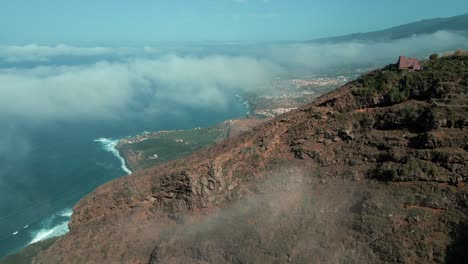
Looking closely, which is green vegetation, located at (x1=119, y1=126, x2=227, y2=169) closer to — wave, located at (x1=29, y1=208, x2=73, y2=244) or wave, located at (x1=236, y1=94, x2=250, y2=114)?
wave, located at (x1=29, y1=208, x2=73, y2=244)

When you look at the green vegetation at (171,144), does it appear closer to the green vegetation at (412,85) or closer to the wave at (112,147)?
the wave at (112,147)

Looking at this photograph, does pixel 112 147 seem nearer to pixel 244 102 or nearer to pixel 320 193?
pixel 244 102

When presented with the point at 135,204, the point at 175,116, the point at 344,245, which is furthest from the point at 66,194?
the point at 175,116

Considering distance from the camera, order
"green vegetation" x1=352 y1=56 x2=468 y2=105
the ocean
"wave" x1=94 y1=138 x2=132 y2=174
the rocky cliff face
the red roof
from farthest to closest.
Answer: "wave" x1=94 y1=138 x2=132 y2=174
the ocean
the red roof
"green vegetation" x1=352 y1=56 x2=468 y2=105
the rocky cliff face

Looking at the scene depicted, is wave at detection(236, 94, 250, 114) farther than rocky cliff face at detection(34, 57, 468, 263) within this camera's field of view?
Yes

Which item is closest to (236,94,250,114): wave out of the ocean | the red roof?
the ocean

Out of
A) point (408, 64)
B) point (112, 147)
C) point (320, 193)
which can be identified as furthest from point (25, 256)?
point (112, 147)

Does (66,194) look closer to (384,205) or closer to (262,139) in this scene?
(262,139)
